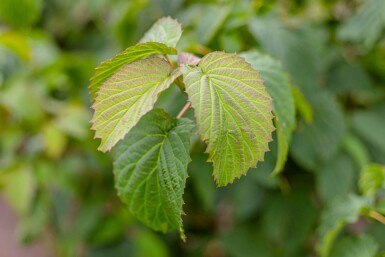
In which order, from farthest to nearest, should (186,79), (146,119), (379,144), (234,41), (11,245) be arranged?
(11,245) → (379,144) → (234,41) → (146,119) → (186,79)

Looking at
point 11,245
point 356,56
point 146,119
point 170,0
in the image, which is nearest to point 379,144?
point 356,56

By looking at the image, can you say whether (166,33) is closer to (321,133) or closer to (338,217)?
(338,217)

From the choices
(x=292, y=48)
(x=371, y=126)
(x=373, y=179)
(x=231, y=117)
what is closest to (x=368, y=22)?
(x=292, y=48)

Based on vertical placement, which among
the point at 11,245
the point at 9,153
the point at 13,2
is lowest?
the point at 11,245

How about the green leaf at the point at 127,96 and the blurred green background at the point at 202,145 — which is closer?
the green leaf at the point at 127,96

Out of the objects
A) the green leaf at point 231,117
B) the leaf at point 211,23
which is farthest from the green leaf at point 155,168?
the leaf at point 211,23

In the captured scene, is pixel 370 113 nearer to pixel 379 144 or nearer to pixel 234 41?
pixel 379 144

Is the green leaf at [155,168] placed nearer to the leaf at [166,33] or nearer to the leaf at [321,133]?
the leaf at [166,33]
